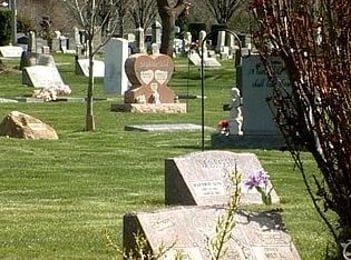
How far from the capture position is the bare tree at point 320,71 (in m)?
7.33

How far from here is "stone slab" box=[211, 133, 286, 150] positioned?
66.9 ft

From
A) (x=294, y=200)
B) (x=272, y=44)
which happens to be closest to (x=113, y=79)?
(x=294, y=200)

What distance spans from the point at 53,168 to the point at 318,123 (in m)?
9.97

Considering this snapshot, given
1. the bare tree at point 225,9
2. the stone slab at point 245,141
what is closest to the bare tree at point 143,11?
the bare tree at point 225,9

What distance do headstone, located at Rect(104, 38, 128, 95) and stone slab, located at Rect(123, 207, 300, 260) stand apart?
96.8 feet

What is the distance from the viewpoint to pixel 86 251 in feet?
33.1

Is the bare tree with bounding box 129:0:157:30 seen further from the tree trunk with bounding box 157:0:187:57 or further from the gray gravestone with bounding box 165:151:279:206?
the gray gravestone with bounding box 165:151:279:206

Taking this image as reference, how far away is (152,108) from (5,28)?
46.6 m

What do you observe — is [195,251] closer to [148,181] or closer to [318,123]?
[318,123]

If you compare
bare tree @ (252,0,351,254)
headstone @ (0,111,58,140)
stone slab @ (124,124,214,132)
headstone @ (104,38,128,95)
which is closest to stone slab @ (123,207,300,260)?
bare tree @ (252,0,351,254)

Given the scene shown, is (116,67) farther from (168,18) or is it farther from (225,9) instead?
(225,9)

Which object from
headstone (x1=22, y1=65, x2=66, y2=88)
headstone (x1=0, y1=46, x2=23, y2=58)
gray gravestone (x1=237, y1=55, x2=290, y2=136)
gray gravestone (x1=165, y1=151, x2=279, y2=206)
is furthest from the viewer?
headstone (x1=0, y1=46, x2=23, y2=58)

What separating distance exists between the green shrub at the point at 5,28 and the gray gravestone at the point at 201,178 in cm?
6473

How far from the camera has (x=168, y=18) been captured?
159 feet
